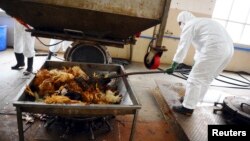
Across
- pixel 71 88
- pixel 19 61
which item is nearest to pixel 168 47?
pixel 19 61

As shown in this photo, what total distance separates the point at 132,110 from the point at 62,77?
2.94 ft

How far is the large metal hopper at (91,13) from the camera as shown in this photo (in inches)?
54.2

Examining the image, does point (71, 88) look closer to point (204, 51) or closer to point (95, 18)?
point (95, 18)

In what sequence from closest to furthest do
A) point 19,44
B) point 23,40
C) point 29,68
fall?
point 23,40
point 19,44
point 29,68

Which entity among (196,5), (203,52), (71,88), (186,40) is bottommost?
(71,88)

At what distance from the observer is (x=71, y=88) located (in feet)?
7.04

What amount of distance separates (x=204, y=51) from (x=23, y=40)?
9.34 feet

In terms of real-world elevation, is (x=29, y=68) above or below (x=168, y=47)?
below

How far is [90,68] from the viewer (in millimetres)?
2770

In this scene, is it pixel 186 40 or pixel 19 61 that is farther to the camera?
pixel 19 61

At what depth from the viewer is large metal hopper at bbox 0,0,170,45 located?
138 cm

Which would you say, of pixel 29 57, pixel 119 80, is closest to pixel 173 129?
pixel 119 80

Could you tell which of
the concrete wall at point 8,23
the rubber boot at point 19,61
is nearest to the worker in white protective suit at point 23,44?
the rubber boot at point 19,61

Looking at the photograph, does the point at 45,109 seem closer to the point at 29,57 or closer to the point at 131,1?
the point at 131,1
